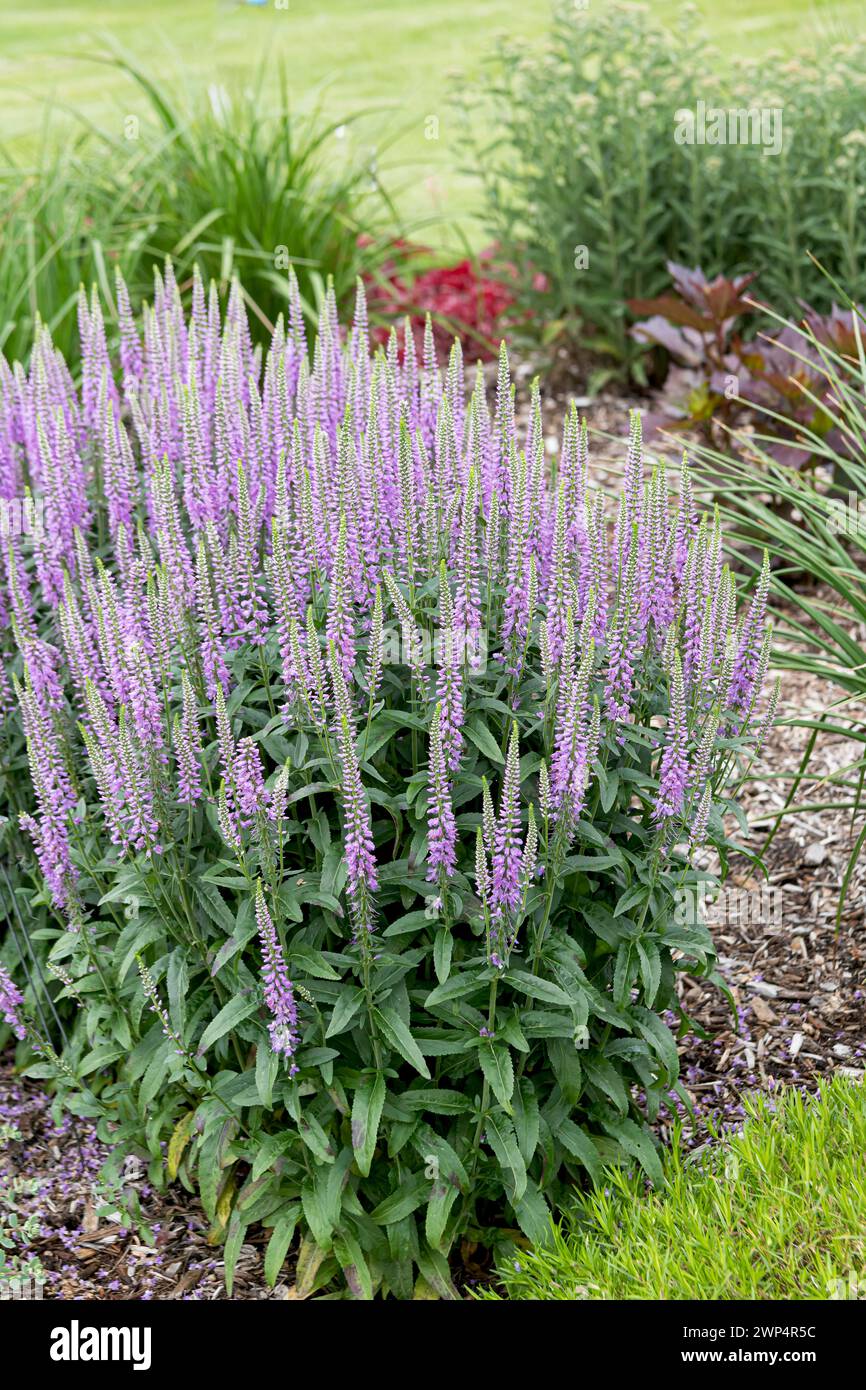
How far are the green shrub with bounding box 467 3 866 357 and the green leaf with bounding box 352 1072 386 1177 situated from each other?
201 inches

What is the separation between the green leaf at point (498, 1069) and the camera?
313 centimetres

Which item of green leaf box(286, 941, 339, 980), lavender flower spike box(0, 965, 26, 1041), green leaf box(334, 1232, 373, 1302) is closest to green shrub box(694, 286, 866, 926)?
green leaf box(286, 941, 339, 980)

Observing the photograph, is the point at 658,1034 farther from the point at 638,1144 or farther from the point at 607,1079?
the point at 638,1144

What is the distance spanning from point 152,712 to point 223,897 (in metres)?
0.52

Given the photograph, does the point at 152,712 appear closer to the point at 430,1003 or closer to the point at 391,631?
the point at 391,631

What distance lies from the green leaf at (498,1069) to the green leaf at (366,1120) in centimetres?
23

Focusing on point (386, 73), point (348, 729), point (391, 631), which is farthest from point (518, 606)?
point (386, 73)

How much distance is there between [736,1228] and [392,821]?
46.9 inches

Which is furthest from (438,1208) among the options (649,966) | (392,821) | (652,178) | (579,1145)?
(652,178)

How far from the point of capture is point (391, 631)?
11.0ft

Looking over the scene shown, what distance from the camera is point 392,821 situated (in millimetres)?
3379

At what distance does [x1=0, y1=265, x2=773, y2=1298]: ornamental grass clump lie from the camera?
3.13 meters

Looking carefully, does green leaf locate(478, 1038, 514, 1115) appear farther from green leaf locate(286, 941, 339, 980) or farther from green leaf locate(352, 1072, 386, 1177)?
green leaf locate(286, 941, 339, 980)

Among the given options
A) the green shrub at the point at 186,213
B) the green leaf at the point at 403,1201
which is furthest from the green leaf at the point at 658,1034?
the green shrub at the point at 186,213
